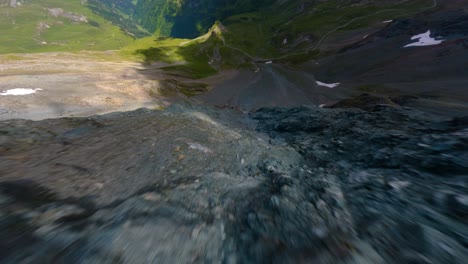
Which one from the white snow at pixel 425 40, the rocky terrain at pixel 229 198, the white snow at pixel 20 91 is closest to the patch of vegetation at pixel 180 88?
the white snow at pixel 20 91

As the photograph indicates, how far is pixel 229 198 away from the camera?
10.1 meters

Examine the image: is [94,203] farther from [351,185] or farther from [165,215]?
[351,185]

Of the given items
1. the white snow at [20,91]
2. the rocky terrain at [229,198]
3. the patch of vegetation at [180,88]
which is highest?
the rocky terrain at [229,198]

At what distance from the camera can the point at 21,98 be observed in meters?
33.5

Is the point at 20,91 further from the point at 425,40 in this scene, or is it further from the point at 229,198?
the point at 425,40

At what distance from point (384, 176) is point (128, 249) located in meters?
12.7

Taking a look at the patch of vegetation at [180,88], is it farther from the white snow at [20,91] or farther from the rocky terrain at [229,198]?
the rocky terrain at [229,198]

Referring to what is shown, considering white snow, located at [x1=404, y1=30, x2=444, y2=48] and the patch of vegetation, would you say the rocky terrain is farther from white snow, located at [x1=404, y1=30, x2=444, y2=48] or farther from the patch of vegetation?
white snow, located at [x1=404, y1=30, x2=444, y2=48]

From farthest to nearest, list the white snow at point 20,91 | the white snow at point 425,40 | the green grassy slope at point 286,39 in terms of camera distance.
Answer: the green grassy slope at point 286,39, the white snow at point 425,40, the white snow at point 20,91

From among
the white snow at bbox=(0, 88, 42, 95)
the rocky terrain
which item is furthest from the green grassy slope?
the rocky terrain

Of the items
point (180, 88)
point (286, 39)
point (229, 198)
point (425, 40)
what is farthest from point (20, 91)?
point (286, 39)

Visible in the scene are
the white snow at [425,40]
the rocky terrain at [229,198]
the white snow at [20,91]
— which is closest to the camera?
the rocky terrain at [229,198]

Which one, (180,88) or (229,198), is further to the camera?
(180,88)

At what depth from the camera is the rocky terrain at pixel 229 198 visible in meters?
6.24
